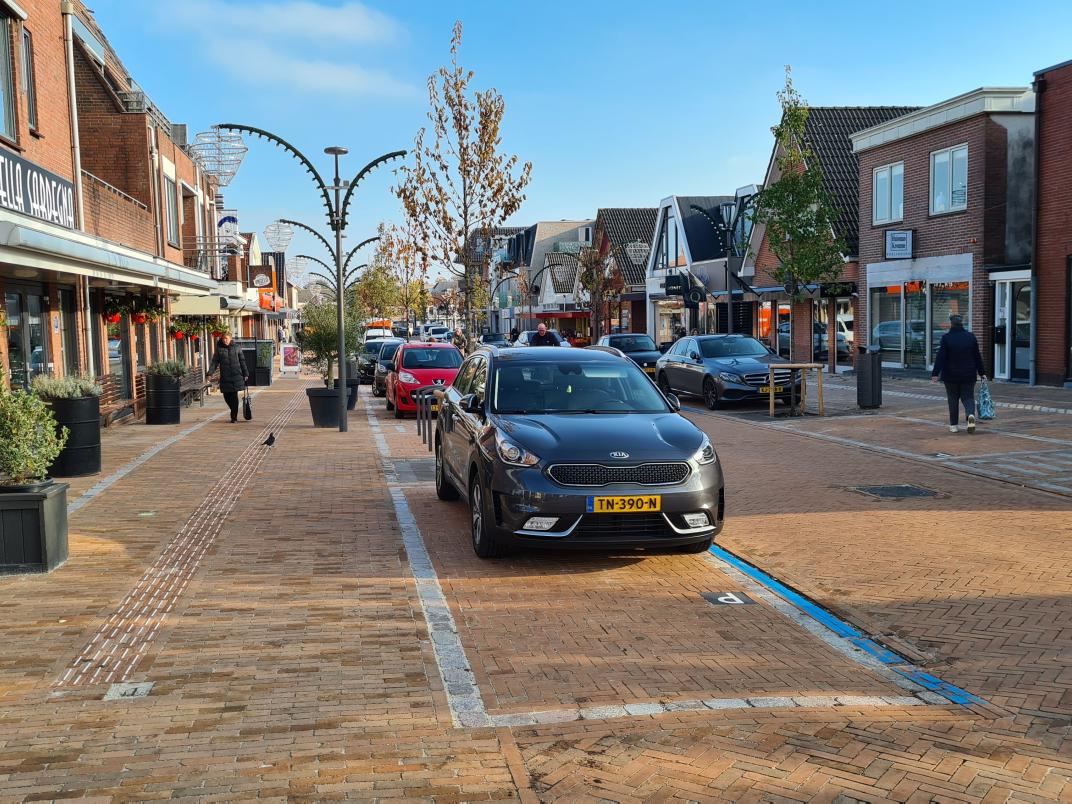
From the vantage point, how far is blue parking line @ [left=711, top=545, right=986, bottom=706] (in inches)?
203

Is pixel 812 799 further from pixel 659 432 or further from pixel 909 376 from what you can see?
pixel 909 376

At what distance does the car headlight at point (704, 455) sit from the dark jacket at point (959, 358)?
8.29 m

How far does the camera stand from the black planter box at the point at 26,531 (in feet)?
24.1

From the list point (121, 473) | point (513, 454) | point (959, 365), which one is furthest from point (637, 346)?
point (513, 454)

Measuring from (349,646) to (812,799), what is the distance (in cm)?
285

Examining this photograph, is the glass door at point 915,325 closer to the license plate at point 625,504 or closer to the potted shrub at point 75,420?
the potted shrub at point 75,420

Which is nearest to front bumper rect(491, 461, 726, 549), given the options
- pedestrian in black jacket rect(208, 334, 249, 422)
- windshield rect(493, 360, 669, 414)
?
windshield rect(493, 360, 669, 414)

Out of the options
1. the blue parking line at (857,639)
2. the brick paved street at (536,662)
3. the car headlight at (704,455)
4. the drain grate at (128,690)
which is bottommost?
the blue parking line at (857,639)

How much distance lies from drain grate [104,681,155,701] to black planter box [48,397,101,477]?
7.77 metres

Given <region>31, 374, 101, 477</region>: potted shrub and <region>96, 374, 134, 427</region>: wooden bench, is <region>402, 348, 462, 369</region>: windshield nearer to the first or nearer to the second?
<region>96, 374, 134, 427</region>: wooden bench


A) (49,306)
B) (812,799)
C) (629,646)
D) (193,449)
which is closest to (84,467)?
(193,449)

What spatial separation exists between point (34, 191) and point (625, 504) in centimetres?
1113

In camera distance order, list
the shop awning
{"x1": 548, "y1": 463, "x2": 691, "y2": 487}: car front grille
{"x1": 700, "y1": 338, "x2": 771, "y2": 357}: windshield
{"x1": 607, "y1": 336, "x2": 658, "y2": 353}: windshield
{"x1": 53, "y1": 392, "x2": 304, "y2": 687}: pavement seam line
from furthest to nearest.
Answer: {"x1": 607, "y1": 336, "x2": 658, "y2": 353}: windshield → {"x1": 700, "y1": 338, "x2": 771, "y2": 357}: windshield → the shop awning → {"x1": 548, "y1": 463, "x2": 691, "y2": 487}: car front grille → {"x1": 53, "y1": 392, "x2": 304, "y2": 687}: pavement seam line

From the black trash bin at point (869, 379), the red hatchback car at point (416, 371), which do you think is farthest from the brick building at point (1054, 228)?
the red hatchback car at point (416, 371)
